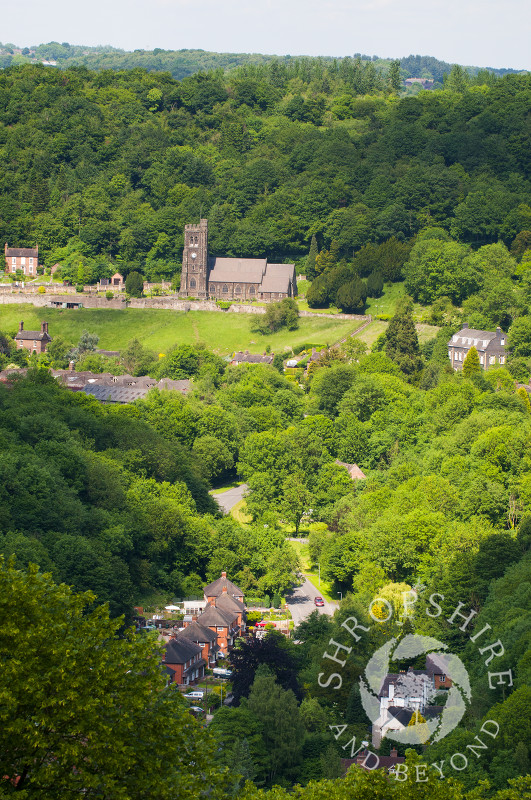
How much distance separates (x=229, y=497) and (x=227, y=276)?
45.1 metres

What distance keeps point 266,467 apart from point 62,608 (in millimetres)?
57747

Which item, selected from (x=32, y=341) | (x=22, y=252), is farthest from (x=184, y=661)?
(x=22, y=252)

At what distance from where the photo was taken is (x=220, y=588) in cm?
5847

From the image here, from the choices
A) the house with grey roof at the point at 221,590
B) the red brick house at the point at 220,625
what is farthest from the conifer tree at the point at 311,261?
the red brick house at the point at 220,625

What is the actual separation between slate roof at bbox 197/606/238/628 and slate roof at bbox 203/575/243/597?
301 cm

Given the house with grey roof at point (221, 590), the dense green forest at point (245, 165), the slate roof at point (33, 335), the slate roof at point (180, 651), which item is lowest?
the slate roof at point (33, 335)

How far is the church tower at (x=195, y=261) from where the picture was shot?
120688 mm

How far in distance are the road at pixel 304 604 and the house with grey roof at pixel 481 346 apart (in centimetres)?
3902

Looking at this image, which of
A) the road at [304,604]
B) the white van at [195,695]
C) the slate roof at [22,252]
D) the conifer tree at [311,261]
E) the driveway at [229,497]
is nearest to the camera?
the white van at [195,695]

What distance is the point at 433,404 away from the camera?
8962 cm

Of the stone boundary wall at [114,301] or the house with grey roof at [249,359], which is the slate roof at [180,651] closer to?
the house with grey roof at [249,359]

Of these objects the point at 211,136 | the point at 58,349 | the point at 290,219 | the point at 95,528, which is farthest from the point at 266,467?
the point at 211,136

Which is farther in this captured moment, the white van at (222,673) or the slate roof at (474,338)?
the slate roof at (474,338)

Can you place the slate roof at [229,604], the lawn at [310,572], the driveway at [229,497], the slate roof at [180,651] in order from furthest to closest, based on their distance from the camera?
the driveway at [229,497] → the lawn at [310,572] → the slate roof at [229,604] → the slate roof at [180,651]
